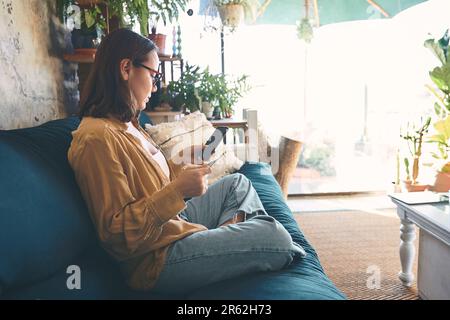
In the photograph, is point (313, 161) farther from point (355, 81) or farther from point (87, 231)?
point (87, 231)

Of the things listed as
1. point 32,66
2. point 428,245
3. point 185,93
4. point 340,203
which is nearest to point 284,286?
point 428,245

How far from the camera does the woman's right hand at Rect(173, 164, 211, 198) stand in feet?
3.43

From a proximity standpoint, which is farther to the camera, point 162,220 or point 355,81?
point 355,81

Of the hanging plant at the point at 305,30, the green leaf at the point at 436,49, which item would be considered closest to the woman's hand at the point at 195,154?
the hanging plant at the point at 305,30

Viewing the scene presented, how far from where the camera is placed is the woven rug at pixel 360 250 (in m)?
2.01

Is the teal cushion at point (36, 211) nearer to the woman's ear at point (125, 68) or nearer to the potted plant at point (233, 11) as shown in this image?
the woman's ear at point (125, 68)

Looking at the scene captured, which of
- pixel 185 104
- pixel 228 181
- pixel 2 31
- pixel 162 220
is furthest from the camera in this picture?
pixel 185 104

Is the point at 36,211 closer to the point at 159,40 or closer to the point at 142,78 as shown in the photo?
the point at 142,78

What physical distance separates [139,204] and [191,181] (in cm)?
15

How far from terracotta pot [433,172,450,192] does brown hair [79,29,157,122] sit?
2.62 metres

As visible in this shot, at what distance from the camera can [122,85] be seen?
1223 mm

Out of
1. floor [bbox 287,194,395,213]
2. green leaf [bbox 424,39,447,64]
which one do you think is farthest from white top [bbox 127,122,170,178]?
green leaf [bbox 424,39,447,64]
